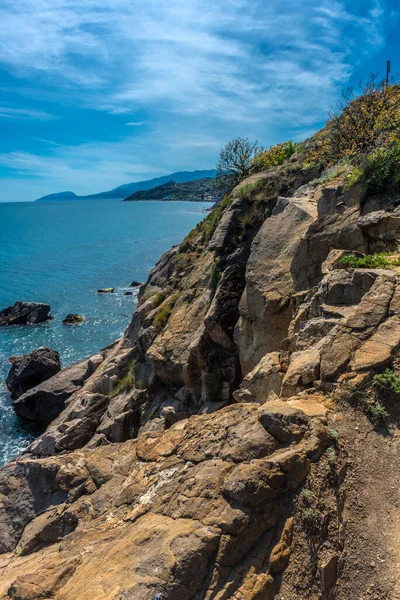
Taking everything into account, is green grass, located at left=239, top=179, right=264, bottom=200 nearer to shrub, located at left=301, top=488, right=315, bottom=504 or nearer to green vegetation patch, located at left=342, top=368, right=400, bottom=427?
green vegetation patch, located at left=342, top=368, right=400, bottom=427

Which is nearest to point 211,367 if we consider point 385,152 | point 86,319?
point 385,152

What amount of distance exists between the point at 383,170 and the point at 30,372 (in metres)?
33.6

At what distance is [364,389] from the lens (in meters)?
8.41

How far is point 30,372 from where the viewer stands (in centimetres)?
3641

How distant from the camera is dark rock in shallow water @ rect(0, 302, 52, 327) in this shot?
53753 mm

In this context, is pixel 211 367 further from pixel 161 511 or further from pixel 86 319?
pixel 86 319

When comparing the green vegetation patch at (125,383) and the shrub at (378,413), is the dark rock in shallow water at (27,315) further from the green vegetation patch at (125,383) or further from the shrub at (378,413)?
the shrub at (378,413)

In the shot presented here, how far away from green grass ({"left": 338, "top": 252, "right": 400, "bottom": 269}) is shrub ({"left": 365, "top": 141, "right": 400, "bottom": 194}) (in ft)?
10.5

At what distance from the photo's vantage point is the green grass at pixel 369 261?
431 inches

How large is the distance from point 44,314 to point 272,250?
4553cm

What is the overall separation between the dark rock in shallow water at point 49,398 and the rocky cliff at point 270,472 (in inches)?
662

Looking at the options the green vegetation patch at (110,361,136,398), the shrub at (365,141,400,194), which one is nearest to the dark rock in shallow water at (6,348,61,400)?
the green vegetation patch at (110,361,136,398)

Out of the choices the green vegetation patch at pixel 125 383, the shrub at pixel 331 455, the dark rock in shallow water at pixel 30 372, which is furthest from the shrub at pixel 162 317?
the dark rock in shallow water at pixel 30 372

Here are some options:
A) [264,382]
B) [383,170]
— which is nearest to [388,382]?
[264,382]
